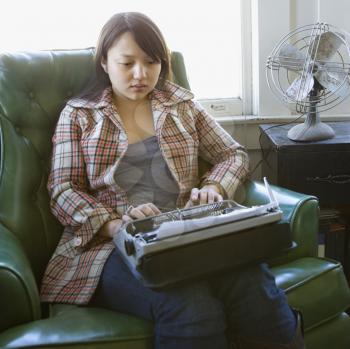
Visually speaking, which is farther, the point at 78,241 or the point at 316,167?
the point at 316,167

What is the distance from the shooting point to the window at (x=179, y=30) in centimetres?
183

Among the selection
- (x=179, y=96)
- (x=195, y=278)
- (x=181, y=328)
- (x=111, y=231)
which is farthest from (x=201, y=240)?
(x=179, y=96)

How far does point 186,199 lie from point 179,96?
33 centimetres

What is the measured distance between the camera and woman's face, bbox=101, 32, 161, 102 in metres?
1.29

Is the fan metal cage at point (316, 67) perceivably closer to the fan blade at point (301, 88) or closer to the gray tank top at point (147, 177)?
the fan blade at point (301, 88)

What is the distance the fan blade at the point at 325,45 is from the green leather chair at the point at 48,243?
0.45 meters

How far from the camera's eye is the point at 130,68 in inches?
51.1

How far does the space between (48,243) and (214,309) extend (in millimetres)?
583

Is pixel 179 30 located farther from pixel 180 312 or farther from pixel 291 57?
pixel 180 312

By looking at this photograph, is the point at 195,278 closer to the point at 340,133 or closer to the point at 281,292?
the point at 281,292

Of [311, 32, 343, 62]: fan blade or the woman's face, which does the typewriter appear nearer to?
the woman's face

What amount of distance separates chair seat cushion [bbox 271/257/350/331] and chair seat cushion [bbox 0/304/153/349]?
37 centimetres

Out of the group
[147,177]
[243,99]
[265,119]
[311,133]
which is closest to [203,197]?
[147,177]

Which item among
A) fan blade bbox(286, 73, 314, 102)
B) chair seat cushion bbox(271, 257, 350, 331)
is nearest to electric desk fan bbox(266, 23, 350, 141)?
fan blade bbox(286, 73, 314, 102)
